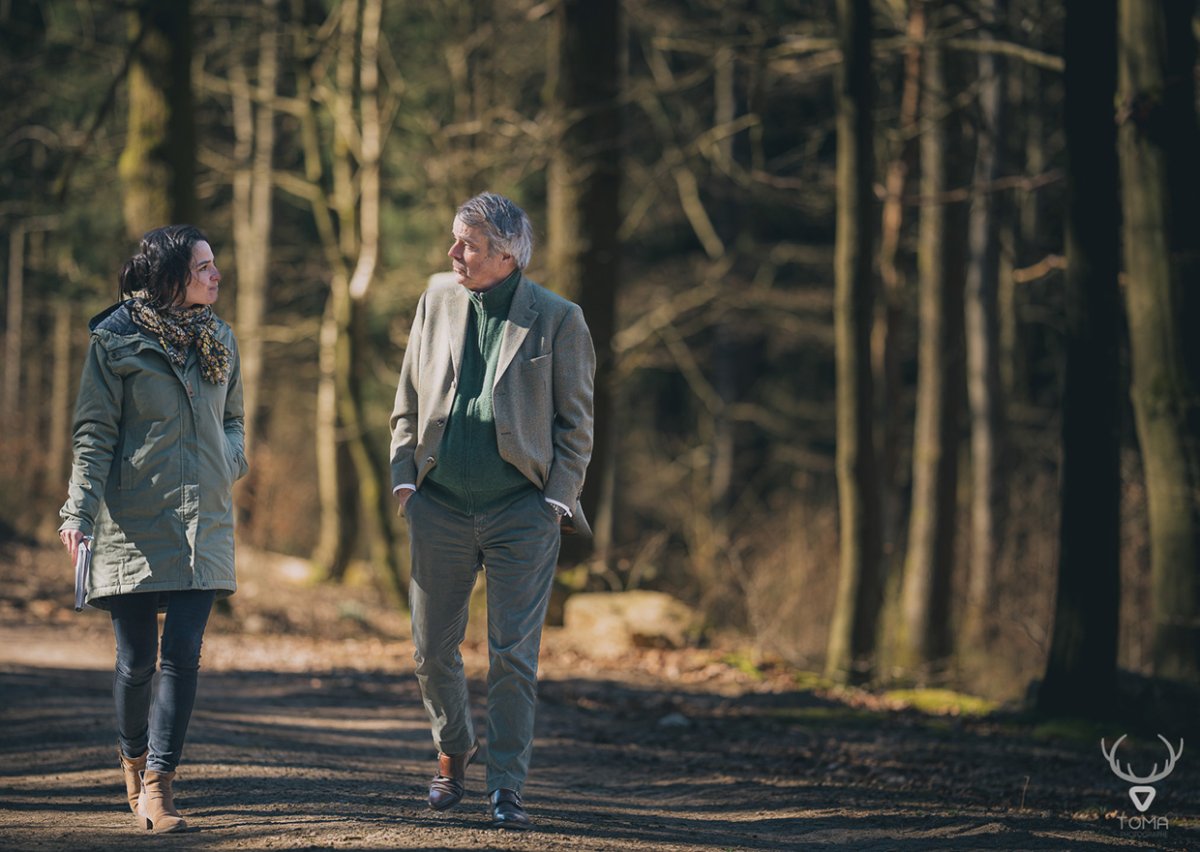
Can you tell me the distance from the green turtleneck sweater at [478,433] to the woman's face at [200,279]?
0.94 m

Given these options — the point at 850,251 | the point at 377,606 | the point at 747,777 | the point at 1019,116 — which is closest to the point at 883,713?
the point at 747,777

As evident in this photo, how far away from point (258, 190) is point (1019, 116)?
11.6m

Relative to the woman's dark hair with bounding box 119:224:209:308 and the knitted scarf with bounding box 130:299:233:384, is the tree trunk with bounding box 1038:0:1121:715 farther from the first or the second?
the woman's dark hair with bounding box 119:224:209:308

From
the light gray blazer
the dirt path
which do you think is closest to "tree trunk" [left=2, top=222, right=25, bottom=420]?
the dirt path

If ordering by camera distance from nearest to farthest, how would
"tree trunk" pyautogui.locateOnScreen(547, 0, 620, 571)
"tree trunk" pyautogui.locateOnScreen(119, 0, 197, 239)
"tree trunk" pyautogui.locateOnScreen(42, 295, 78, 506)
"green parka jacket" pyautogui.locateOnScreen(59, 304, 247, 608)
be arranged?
"green parka jacket" pyautogui.locateOnScreen(59, 304, 247, 608)
"tree trunk" pyautogui.locateOnScreen(119, 0, 197, 239)
"tree trunk" pyautogui.locateOnScreen(547, 0, 620, 571)
"tree trunk" pyautogui.locateOnScreen(42, 295, 78, 506)

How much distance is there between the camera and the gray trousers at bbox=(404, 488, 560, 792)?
517 cm

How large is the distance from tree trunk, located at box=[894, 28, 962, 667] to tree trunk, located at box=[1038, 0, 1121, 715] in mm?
7255

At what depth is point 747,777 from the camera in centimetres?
730

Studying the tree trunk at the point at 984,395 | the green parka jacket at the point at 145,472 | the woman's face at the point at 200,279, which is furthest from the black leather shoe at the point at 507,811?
the tree trunk at the point at 984,395

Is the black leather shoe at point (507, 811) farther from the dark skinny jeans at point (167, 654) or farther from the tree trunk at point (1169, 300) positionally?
the tree trunk at point (1169, 300)

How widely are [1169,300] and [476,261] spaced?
5.75 meters

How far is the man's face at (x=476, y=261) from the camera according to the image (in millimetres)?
5199

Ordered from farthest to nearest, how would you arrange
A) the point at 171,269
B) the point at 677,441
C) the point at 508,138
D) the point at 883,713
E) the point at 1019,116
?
the point at 677,441
the point at 1019,116
the point at 508,138
the point at 883,713
the point at 171,269

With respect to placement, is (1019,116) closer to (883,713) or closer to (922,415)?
(922,415)
